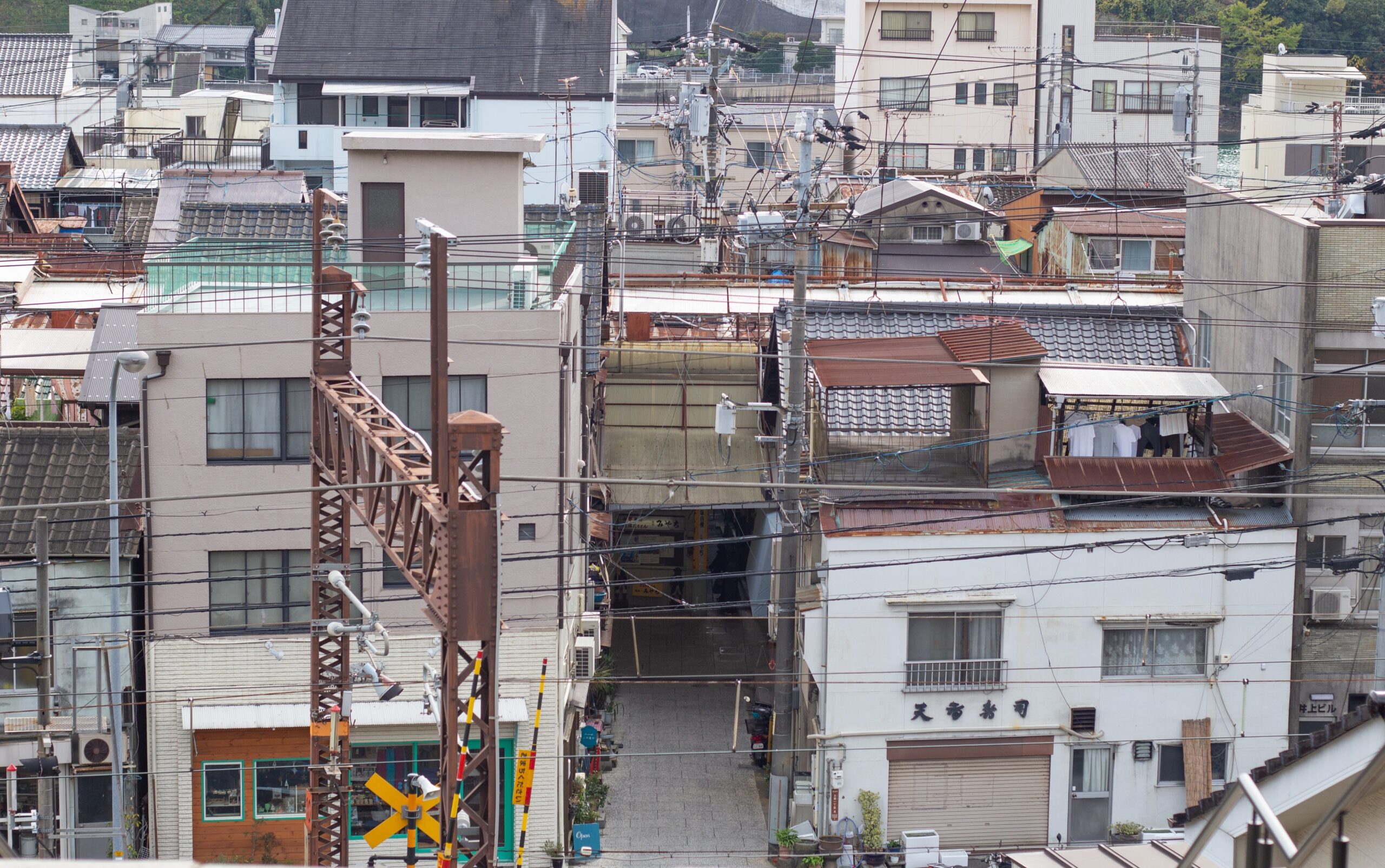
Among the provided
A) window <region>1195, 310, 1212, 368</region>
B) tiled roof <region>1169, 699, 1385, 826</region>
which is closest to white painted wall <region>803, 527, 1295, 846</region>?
window <region>1195, 310, 1212, 368</region>

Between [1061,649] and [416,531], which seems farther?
[1061,649]

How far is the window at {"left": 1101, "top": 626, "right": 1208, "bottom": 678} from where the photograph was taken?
23.1 m

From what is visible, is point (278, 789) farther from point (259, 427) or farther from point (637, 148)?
point (637, 148)

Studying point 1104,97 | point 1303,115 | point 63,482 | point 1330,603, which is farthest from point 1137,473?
point 1104,97

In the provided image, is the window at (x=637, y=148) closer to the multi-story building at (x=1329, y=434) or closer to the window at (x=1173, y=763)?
the multi-story building at (x=1329, y=434)

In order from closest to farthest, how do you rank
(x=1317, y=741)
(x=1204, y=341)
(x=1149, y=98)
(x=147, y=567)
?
1. (x=1317, y=741)
2. (x=147, y=567)
3. (x=1204, y=341)
4. (x=1149, y=98)

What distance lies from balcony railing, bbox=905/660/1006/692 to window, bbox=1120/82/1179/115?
1719 inches

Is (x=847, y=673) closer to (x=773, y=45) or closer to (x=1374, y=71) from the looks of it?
(x=1374, y=71)

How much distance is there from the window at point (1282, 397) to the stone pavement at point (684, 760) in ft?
32.3

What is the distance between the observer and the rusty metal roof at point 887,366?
78.2ft

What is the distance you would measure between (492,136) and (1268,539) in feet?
43.4

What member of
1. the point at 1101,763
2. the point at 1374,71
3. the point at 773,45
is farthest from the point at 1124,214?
the point at 773,45

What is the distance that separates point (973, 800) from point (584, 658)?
21.4 feet

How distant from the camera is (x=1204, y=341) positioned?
28078 millimetres
